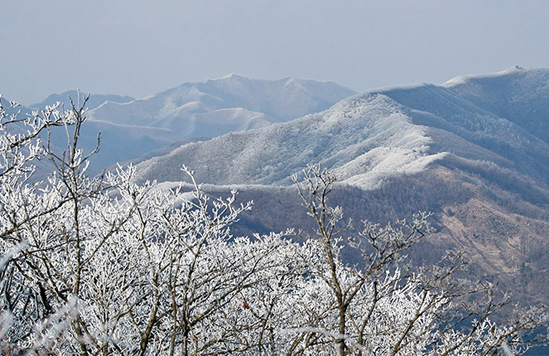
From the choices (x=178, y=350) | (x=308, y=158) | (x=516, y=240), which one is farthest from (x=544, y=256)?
(x=178, y=350)

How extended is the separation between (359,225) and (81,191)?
114407 millimetres

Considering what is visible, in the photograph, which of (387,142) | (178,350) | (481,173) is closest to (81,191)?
(178,350)

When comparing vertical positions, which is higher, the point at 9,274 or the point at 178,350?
the point at 9,274

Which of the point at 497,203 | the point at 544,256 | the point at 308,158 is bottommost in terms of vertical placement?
the point at 544,256

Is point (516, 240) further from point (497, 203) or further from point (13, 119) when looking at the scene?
point (13, 119)

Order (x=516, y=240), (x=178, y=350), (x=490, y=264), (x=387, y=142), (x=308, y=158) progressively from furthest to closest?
(x=308, y=158) < (x=387, y=142) < (x=516, y=240) < (x=490, y=264) < (x=178, y=350)

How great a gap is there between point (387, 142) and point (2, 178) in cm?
18332

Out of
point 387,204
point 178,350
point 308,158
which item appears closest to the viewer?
point 178,350

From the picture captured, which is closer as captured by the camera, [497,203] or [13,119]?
[13,119]

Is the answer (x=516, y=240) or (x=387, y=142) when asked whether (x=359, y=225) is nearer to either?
(x=516, y=240)

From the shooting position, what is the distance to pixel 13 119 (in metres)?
7.89

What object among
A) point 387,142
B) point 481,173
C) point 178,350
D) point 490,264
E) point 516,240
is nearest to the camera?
point 178,350

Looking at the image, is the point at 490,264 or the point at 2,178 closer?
the point at 2,178

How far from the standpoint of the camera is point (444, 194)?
458 feet
